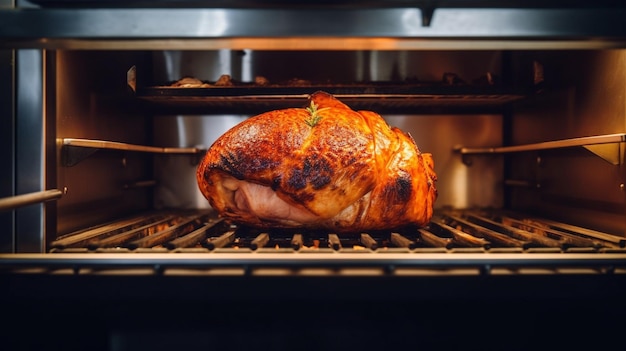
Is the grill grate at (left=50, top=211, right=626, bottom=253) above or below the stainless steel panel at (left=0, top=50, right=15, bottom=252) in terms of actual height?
below

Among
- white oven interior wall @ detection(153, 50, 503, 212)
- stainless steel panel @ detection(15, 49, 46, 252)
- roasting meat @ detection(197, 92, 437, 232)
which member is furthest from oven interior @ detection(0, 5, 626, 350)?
white oven interior wall @ detection(153, 50, 503, 212)

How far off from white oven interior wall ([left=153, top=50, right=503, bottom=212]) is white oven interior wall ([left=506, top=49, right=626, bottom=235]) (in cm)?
16

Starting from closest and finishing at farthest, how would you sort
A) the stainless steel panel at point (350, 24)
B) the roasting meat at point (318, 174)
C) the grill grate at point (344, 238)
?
the stainless steel panel at point (350, 24)
the grill grate at point (344, 238)
the roasting meat at point (318, 174)

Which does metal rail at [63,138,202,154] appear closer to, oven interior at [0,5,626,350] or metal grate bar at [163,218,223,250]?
oven interior at [0,5,626,350]

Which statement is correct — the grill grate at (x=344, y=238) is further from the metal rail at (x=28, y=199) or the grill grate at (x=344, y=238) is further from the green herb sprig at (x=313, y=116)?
the green herb sprig at (x=313, y=116)

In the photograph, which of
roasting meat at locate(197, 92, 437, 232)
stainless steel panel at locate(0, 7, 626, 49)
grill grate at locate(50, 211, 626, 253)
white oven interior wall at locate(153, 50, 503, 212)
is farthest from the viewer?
white oven interior wall at locate(153, 50, 503, 212)

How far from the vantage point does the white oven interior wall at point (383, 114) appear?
2.22 metres

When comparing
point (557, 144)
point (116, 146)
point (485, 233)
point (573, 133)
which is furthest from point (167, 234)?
point (573, 133)

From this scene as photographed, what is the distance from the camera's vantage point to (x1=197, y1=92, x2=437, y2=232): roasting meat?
4.65 ft

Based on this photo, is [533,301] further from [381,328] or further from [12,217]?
[12,217]

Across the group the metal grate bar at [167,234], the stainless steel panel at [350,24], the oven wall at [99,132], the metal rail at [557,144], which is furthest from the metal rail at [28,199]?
the metal rail at [557,144]

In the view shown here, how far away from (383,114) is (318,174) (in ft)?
3.22

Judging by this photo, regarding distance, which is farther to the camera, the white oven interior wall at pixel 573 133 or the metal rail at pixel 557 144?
the white oven interior wall at pixel 573 133

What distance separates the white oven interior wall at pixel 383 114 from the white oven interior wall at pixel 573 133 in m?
0.16
